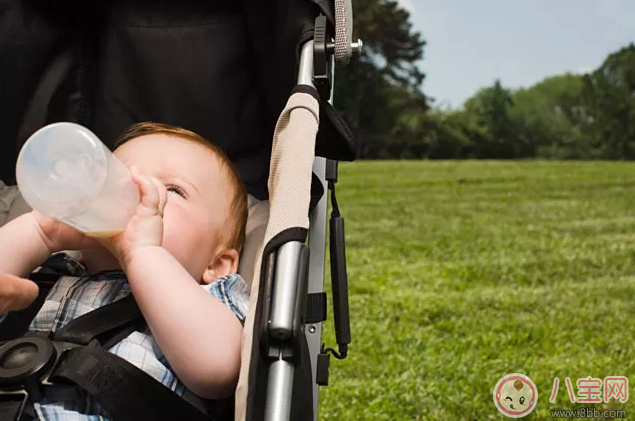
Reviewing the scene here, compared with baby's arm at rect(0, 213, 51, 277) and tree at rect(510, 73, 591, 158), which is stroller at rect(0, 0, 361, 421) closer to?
baby's arm at rect(0, 213, 51, 277)

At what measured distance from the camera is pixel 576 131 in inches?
1053

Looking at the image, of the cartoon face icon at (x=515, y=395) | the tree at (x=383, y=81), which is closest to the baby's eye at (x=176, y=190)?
the cartoon face icon at (x=515, y=395)

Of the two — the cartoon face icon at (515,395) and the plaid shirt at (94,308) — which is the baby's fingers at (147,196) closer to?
the plaid shirt at (94,308)

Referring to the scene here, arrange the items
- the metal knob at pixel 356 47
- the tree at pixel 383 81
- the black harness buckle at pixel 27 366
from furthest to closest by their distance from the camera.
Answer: the tree at pixel 383 81 → the metal knob at pixel 356 47 → the black harness buckle at pixel 27 366

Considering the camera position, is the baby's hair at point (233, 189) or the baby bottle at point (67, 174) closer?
the baby bottle at point (67, 174)

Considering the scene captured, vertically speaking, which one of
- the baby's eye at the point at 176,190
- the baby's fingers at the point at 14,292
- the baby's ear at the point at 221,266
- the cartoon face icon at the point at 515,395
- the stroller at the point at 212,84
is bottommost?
the cartoon face icon at the point at 515,395

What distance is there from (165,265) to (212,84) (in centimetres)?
83

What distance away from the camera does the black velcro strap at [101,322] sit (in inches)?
54.0

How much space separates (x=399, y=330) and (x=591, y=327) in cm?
87

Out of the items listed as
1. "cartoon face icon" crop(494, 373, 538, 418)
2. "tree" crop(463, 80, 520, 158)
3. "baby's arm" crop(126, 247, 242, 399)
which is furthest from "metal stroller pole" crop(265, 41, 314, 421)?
"tree" crop(463, 80, 520, 158)

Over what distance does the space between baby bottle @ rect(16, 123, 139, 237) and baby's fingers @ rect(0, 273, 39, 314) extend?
0.74 feet

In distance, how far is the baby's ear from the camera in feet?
5.23

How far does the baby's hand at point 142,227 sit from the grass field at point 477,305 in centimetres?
138

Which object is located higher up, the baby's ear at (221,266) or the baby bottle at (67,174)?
the baby bottle at (67,174)
